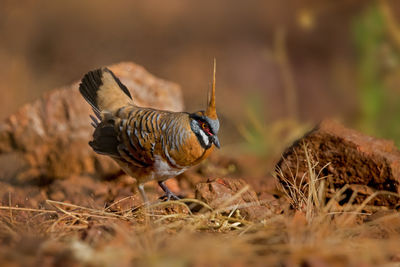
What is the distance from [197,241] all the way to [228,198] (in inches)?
47.5

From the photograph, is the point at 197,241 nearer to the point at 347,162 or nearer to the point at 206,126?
the point at 206,126

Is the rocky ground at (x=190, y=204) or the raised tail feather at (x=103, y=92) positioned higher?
the raised tail feather at (x=103, y=92)

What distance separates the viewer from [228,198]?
3.27 metres

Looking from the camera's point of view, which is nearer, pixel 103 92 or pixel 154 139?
pixel 154 139

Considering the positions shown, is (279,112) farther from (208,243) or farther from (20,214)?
(208,243)

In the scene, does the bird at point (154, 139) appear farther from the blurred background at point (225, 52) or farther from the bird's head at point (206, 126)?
the blurred background at point (225, 52)

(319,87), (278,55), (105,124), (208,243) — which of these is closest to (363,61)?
(278,55)

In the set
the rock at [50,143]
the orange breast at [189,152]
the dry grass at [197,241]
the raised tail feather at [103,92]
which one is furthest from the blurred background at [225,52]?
the dry grass at [197,241]

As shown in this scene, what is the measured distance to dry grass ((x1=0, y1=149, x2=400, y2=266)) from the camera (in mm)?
1950

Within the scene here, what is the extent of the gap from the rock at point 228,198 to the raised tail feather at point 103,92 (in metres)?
1.30

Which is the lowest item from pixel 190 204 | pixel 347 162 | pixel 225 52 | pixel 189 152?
pixel 190 204

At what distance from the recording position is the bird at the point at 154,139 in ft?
11.2

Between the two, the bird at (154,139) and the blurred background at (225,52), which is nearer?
the bird at (154,139)

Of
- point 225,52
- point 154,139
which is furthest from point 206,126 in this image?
point 225,52
